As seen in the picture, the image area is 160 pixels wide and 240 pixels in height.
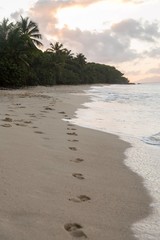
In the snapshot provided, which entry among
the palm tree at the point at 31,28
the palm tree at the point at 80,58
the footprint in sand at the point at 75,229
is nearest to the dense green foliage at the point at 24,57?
the palm tree at the point at 31,28

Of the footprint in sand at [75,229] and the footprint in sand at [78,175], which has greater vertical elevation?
the footprint in sand at [78,175]

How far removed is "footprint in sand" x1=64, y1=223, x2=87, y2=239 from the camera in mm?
2783

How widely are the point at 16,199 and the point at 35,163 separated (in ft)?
4.64

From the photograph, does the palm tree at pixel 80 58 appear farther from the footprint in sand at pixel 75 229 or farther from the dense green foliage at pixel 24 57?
the footprint in sand at pixel 75 229

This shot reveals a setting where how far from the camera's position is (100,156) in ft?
19.0

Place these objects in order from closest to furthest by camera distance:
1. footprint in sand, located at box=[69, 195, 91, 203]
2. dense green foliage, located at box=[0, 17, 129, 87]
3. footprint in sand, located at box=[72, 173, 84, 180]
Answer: footprint in sand, located at box=[69, 195, 91, 203]
footprint in sand, located at box=[72, 173, 84, 180]
dense green foliage, located at box=[0, 17, 129, 87]

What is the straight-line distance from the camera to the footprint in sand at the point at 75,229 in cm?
278

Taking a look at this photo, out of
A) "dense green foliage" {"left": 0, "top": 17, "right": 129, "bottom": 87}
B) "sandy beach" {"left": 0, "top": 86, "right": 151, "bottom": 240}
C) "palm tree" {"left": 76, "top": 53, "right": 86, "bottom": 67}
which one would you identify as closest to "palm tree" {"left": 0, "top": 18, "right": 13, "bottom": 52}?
"dense green foliage" {"left": 0, "top": 17, "right": 129, "bottom": 87}

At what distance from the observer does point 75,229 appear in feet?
9.46

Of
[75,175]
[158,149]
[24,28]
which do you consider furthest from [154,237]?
[24,28]

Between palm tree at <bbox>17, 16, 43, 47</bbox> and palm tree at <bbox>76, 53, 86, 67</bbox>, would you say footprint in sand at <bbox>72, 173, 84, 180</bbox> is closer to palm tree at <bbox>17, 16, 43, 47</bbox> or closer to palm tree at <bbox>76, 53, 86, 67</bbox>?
palm tree at <bbox>17, 16, 43, 47</bbox>

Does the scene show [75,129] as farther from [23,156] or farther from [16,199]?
[16,199]

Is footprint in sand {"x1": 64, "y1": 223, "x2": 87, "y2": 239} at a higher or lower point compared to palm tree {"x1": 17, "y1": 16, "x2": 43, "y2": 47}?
lower

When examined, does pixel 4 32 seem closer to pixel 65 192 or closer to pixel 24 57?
pixel 24 57
